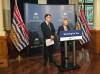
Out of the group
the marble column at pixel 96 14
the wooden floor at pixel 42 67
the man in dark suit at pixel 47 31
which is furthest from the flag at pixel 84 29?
the man in dark suit at pixel 47 31

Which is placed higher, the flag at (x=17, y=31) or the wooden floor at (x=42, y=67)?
the flag at (x=17, y=31)

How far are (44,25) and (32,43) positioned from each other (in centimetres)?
191

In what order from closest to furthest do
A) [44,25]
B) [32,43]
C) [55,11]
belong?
[44,25] < [32,43] < [55,11]

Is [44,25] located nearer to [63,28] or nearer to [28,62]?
[63,28]

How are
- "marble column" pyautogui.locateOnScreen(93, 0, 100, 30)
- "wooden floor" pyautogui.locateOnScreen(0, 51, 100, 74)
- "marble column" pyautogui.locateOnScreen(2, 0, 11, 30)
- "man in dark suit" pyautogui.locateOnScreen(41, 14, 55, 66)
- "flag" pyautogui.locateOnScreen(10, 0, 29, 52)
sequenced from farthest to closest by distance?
"marble column" pyautogui.locateOnScreen(2, 0, 11, 30), "marble column" pyautogui.locateOnScreen(93, 0, 100, 30), "flag" pyautogui.locateOnScreen(10, 0, 29, 52), "man in dark suit" pyautogui.locateOnScreen(41, 14, 55, 66), "wooden floor" pyautogui.locateOnScreen(0, 51, 100, 74)

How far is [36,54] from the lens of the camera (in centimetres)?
749

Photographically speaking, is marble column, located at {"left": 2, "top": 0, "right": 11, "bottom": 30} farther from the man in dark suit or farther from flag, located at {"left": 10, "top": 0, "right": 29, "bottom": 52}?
the man in dark suit

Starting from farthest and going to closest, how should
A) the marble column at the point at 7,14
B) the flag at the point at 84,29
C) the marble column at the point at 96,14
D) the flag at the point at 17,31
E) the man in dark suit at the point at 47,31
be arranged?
the marble column at the point at 7,14, the flag at the point at 84,29, the marble column at the point at 96,14, the flag at the point at 17,31, the man in dark suit at the point at 47,31

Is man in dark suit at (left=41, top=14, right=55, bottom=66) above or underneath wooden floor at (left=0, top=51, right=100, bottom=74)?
above

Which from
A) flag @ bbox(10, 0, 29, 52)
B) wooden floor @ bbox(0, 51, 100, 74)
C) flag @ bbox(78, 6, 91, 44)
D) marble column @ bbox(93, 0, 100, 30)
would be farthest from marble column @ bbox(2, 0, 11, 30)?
marble column @ bbox(93, 0, 100, 30)

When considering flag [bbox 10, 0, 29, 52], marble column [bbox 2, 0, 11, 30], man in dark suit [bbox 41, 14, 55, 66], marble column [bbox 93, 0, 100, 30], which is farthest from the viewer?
marble column [bbox 2, 0, 11, 30]

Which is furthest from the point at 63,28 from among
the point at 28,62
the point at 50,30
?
the point at 28,62

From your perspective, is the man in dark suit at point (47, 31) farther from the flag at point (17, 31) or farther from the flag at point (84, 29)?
the flag at point (84, 29)

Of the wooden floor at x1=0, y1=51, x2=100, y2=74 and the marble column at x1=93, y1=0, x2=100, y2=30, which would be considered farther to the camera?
the marble column at x1=93, y1=0, x2=100, y2=30
